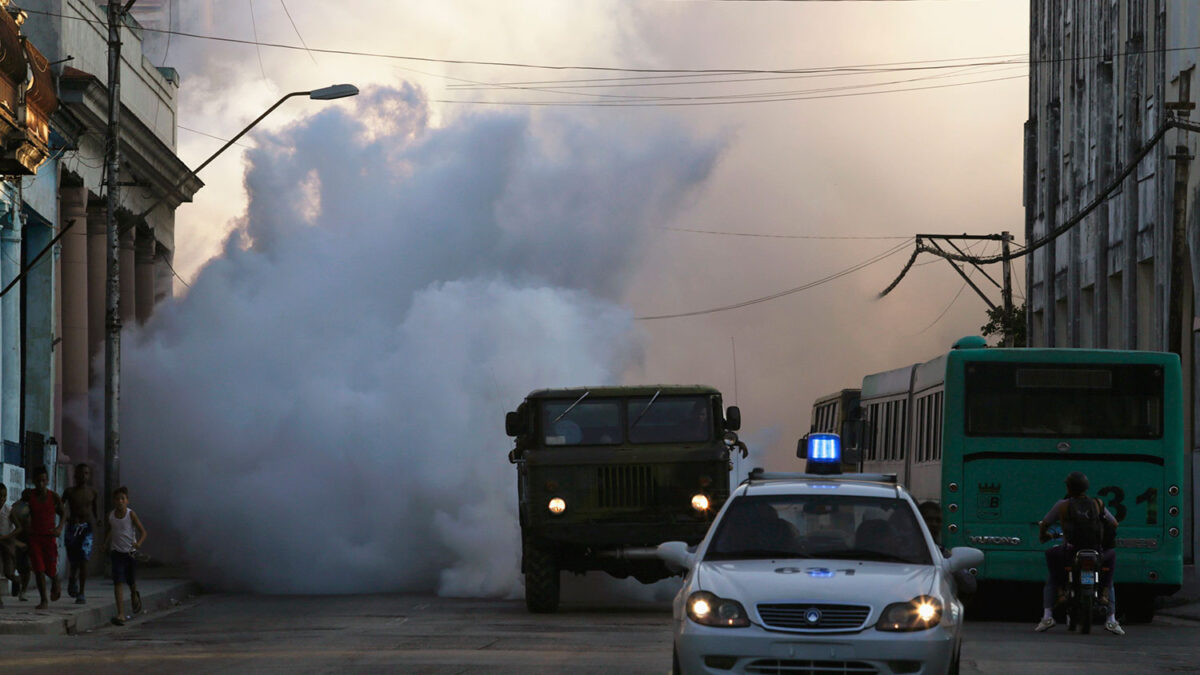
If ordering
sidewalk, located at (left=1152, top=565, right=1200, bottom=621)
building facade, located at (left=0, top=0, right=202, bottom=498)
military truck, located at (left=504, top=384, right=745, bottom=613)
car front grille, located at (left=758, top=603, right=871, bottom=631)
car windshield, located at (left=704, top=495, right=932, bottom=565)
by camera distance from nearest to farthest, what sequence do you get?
car front grille, located at (left=758, top=603, right=871, bottom=631), car windshield, located at (left=704, top=495, right=932, bottom=565), military truck, located at (left=504, top=384, right=745, bottom=613), sidewalk, located at (left=1152, top=565, right=1200, bottom=621), building facade, located at (left=0, top=0, right=202, bottom=498)

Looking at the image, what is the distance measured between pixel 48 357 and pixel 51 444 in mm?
1732

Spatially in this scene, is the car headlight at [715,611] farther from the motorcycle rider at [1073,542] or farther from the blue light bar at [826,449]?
the motorcycle rider at [1073,542]

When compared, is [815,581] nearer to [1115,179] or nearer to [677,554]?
[677,554]

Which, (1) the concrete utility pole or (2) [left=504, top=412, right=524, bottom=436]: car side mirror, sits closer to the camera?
(2) [left=504, top=412, right=524, bottom=436]: car side mirror

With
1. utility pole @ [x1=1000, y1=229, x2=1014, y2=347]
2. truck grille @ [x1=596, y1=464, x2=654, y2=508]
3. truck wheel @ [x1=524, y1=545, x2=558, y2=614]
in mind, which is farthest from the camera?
utility pole @ [x1=1000, y1=229, x2=1014, y2=347]

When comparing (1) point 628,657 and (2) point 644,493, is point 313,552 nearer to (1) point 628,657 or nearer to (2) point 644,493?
(2) point 644,493

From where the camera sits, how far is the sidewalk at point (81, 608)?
68.8 feet

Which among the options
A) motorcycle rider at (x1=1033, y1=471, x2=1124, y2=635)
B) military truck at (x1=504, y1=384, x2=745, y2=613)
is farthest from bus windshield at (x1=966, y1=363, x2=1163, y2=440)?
military truck at (x1=504, y1=384, x2=745, y2=613)

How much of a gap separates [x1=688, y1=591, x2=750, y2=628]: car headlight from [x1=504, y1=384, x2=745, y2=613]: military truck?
35.3 feet

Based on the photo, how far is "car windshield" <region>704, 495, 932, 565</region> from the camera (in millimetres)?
12453

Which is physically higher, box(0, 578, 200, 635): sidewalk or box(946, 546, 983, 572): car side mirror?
box(946, 546, 983, 572): car side mirror

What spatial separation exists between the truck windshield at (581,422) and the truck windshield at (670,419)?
21cm

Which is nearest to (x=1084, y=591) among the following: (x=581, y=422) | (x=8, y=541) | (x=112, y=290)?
(x=581, y=422)

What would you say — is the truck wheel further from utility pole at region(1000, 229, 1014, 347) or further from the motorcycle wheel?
utility pole at region(1000, 229, 1014, 347)
